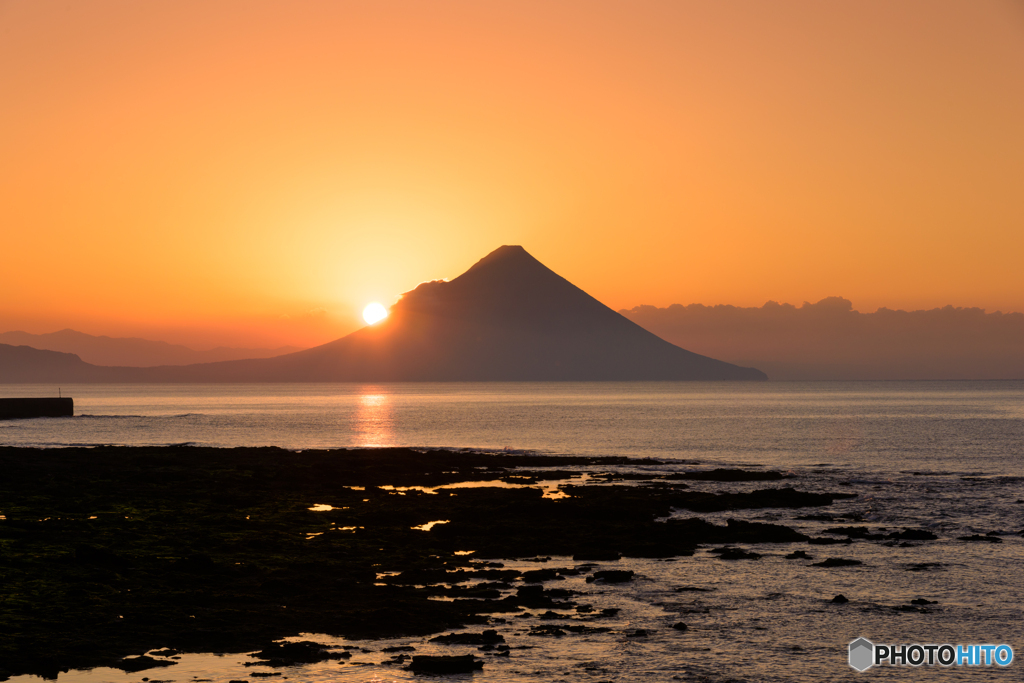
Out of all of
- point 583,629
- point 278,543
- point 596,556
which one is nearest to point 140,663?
point 583,629

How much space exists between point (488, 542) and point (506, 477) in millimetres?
19947

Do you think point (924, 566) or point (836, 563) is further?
point (836, 563)

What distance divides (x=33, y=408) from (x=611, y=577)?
373 feet

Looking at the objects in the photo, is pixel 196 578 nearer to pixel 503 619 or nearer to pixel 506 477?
pixel 503 619

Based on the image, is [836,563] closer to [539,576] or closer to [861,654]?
[861,654]

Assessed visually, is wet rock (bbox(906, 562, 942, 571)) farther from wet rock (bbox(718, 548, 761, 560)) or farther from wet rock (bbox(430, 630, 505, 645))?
wet rock (bbox(430, 630, 505, 645))

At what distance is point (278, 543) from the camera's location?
24.3 m

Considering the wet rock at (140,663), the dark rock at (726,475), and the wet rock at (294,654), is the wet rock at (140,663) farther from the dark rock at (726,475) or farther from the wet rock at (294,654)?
the dark rock at (726,475)

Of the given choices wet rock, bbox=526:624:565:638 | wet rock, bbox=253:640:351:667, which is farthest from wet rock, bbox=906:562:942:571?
wet rock, bbox=253:640:351:667

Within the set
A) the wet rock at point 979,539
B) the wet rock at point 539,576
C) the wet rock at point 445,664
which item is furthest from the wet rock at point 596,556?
the wet rock at point 979,539

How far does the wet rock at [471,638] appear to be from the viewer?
15547mm

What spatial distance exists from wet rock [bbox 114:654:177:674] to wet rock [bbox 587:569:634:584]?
397 inches

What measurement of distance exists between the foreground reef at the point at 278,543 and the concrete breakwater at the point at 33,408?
72344 millimetres

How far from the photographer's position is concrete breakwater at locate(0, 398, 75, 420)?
108438 mm
